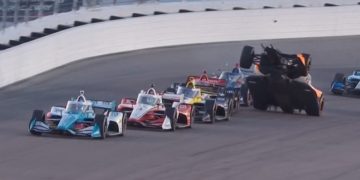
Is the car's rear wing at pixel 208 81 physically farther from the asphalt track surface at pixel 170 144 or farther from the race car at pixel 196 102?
the race car at pixel 196 102

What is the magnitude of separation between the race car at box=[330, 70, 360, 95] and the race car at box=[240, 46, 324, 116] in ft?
12.6

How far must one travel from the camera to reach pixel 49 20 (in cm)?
2997

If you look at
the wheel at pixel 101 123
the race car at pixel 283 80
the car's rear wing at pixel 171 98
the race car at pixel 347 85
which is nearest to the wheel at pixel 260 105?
the race car at pixel 283 80

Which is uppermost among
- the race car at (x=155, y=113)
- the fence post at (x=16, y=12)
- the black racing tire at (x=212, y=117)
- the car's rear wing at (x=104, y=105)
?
the fence post at (x=16, y=12)

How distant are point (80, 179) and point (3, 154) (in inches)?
93.0

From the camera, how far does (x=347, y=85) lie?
26219mm

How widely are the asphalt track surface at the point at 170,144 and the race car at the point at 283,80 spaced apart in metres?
0.31

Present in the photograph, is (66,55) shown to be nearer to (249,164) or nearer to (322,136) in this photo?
(322,136)

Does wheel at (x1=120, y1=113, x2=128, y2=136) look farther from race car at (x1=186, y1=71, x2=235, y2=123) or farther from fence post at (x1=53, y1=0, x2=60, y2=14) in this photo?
fence post at (x1=53, y1=0, x2=60, y2=14)

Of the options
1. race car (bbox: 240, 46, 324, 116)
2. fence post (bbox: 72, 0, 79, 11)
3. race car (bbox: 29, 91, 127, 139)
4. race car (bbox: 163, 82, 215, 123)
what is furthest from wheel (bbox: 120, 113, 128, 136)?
fence post (bbox: 72, 0, 79, 11)

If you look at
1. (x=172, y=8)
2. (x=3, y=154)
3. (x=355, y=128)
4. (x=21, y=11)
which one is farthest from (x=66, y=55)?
(x=3, y=154)

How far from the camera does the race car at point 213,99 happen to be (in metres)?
20.2

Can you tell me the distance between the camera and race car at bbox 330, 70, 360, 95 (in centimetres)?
2602

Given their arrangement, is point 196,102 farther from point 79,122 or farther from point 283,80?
point 79,122
